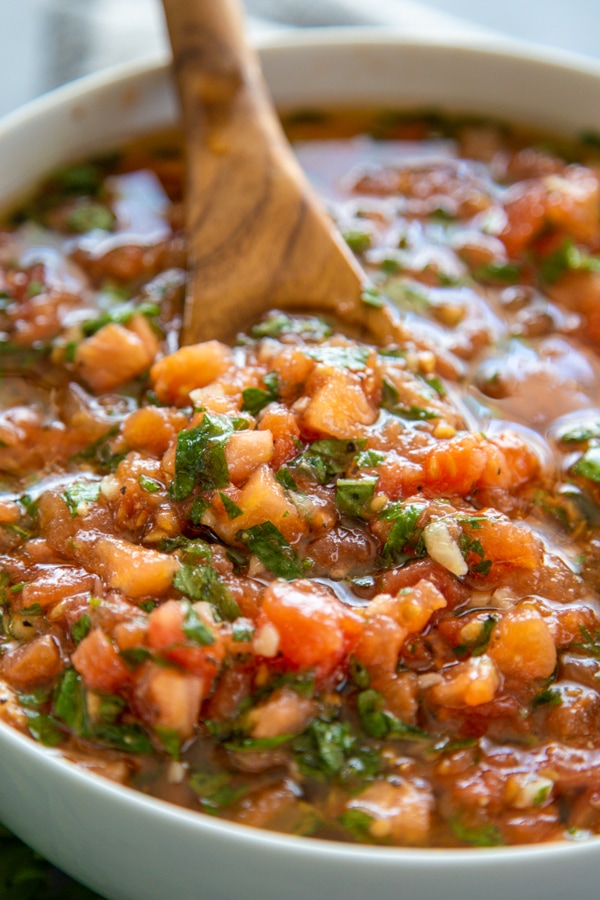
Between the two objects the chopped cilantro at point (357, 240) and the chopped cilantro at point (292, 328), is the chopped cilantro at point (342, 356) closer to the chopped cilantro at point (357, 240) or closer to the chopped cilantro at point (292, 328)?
the chopped cilantro at point (292, 328)

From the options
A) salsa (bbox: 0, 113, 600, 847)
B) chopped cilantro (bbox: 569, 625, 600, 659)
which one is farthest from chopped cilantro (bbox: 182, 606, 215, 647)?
chopped cilantro (bbox: 569, 625, 600, 659)

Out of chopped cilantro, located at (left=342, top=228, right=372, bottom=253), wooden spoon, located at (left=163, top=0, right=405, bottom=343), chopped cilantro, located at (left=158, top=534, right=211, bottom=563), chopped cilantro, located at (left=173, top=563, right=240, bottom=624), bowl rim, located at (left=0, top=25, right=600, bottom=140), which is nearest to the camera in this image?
chopped cilantro, located at (left=173, top=563, right=240, bottom=624)

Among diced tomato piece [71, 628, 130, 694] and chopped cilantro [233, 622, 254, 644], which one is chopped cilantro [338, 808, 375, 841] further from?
diced tomato piece [71, 628, 130, 694]

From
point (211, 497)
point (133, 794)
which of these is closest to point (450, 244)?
point (211, 497)

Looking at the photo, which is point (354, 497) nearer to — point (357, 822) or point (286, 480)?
point (286, 480)

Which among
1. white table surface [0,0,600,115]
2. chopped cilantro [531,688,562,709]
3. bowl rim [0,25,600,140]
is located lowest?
chopped cilantro [531,688,562,709]

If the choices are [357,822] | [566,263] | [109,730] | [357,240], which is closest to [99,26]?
[357,240]

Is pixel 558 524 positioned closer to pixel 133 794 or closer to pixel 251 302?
pixel 251 302
